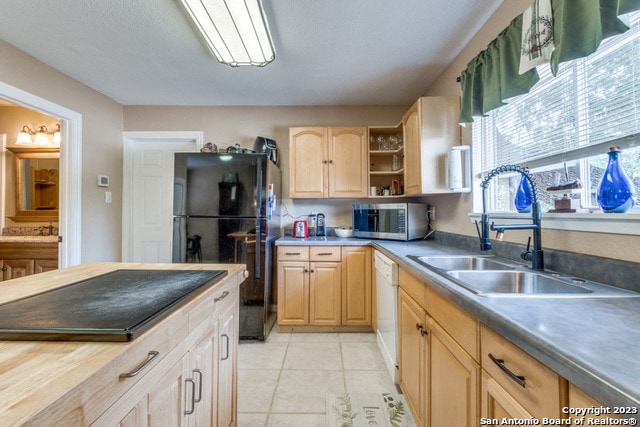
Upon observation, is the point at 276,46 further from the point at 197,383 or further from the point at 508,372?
the point at 508,372

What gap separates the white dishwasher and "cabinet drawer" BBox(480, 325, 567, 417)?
945mm

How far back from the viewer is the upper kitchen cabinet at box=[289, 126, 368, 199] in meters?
2.84

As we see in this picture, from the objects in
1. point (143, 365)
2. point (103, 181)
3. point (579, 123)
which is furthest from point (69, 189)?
point (579, 123)

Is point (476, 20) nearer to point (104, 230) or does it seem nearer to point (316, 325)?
point (316, 325)

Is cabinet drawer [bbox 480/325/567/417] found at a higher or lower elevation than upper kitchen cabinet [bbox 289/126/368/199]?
lower

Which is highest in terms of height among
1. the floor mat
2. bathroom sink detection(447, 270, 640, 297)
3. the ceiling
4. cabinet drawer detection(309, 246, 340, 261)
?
the ceiling

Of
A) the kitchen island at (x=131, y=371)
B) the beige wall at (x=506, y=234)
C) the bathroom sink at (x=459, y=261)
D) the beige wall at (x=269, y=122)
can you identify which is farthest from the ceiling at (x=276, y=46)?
the kitchen island at (x=131, y=371)

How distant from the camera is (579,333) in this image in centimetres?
61

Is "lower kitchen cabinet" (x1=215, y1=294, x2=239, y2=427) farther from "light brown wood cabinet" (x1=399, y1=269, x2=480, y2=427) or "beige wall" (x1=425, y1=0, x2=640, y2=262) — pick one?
"beige wall" (x1=425, y1=0, x2=640, y2=262)

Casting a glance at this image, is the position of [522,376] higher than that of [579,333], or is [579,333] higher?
[579,333]

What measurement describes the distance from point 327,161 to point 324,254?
0.98 metres

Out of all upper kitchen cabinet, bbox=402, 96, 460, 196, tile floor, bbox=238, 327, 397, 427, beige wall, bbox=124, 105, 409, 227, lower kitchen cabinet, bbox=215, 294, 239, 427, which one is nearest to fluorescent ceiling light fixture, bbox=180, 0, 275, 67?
beige wall, bbox=124, 105, 409, 227

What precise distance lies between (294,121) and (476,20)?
192 cm

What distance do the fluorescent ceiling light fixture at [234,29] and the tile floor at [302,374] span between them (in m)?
2.33
